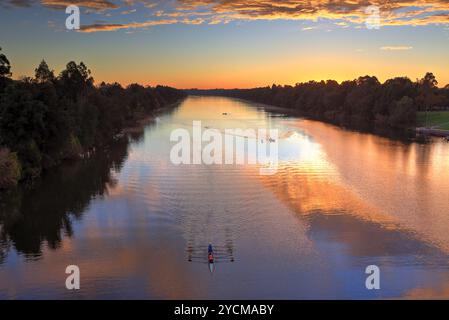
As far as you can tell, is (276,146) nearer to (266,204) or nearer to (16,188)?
(266,204)

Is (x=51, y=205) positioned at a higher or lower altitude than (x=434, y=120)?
lower

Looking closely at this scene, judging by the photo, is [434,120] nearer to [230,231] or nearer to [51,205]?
[230,231]

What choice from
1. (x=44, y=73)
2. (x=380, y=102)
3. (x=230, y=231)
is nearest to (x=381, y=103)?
(x=380, y=102)

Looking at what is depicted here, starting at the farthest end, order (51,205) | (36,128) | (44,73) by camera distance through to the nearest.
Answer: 1. (44,73)
2. (36,128)
3. (51,205)

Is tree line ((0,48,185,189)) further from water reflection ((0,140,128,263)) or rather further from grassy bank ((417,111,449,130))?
grassy bank ((417,111,449,130))

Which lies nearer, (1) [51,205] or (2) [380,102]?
(1) [51,205]
